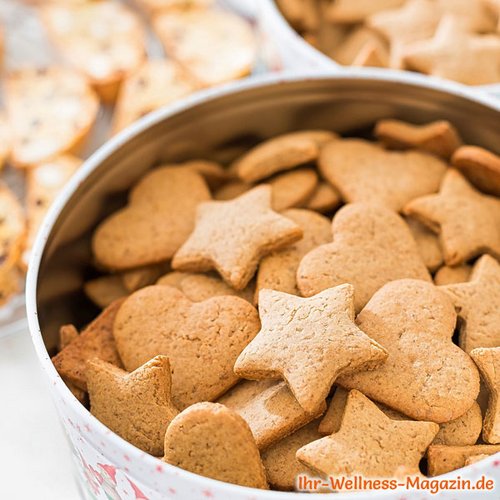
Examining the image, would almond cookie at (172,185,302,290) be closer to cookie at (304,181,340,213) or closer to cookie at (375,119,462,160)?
cookie at (304,181,340,213)

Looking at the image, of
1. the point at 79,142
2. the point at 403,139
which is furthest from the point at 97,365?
the point at 79,142

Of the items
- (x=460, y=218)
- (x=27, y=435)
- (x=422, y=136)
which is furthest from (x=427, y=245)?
(x=27, y=435)

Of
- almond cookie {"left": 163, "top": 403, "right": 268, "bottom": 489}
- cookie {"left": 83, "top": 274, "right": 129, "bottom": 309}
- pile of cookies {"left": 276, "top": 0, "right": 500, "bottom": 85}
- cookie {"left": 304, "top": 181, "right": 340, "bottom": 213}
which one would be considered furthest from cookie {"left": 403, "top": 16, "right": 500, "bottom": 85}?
almond cookie {"left": 163, "top": 403, "right": 268, "bottom": 489}

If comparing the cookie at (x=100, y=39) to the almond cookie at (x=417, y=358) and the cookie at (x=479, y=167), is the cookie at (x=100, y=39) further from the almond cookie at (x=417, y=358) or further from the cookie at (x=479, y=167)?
the almond cookie at (x=417, y=358)

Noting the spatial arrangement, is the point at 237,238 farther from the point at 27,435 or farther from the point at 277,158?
the point at 27,435

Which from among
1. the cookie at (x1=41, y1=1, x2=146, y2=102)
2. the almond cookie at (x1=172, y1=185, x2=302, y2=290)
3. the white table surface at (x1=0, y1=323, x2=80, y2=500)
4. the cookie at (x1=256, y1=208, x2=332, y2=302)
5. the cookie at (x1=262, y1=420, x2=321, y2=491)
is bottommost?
the white table surface at (x1=0, y1=323, x2=80, y2=500)

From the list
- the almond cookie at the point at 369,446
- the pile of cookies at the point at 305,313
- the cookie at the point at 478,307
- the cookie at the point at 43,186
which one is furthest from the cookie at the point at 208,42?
the almond cookie at the point at 369,446

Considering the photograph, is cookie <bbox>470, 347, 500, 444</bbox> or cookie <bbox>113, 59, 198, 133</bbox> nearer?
cookie <bbox>470, 347, 500, 444</bbox>

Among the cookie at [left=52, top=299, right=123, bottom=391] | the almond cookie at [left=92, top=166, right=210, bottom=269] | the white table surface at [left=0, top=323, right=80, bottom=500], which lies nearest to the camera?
the cookie at [left=52, top=299, right=123, bottom=391]
